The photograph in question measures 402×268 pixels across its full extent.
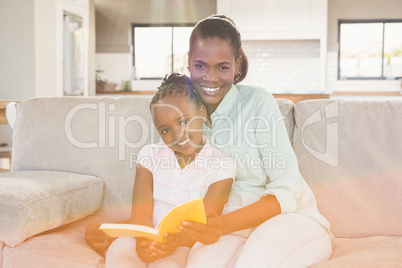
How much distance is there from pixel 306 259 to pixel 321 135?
0.60m

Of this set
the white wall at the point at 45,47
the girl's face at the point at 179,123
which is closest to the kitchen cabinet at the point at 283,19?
the white wall at the point at 45,47

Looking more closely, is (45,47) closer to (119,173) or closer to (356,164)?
(119,173)

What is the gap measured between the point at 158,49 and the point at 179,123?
219 inches

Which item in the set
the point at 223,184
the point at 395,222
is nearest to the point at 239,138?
the point at 223,184

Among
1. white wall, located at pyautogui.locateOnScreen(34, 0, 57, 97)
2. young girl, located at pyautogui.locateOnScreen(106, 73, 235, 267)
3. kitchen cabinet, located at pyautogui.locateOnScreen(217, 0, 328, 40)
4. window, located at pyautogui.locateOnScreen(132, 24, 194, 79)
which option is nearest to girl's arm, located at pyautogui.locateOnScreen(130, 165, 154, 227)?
young girl, located at pyautogui.locateOnScreen(106, 73, 235, 267)

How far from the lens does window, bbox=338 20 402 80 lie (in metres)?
6.05

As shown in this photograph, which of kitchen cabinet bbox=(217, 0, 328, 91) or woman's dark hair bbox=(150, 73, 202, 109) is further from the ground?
kitchen cabinet bbox=(217, 0, 328, 91)

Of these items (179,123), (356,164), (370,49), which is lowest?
(356,164)

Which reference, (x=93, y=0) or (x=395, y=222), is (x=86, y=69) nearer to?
(x=93, y=0)

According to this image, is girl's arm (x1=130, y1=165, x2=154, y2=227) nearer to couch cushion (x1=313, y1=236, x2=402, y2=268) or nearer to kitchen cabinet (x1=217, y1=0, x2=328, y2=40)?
couch cushion (x1=313, y1=236, x2=402, y2=268)

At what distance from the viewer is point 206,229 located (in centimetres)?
104

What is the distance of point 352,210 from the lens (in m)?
1.48

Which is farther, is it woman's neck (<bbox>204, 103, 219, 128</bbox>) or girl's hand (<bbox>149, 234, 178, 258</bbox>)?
woman's neck (<bbox>204, 103, 219, 128</bbox>)

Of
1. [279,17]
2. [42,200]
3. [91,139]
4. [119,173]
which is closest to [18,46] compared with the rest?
[279,17]
